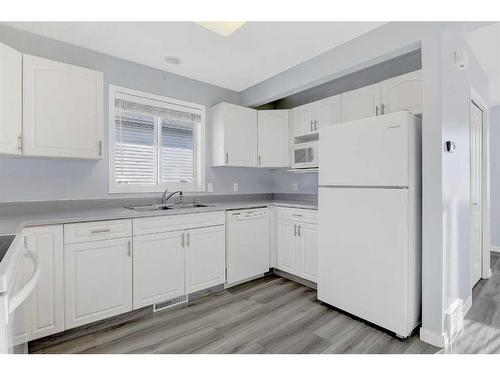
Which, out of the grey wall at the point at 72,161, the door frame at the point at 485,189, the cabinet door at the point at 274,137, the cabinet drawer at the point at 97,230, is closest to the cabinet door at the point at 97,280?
the cabinet drawer at the point at 97,230

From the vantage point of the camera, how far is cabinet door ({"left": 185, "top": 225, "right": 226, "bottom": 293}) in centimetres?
258

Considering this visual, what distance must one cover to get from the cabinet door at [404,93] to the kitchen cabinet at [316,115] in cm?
52

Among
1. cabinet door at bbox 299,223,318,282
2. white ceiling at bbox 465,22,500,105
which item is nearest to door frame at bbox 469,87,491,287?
white ceiling at bbox 465,22,500,105

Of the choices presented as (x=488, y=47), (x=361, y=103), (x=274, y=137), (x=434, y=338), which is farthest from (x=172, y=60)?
(x=434, y=338)

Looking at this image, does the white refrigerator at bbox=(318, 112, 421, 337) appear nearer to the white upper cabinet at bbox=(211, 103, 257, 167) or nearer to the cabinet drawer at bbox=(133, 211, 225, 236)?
the cabinet drawer at bbox=(133, 211, 225, 236)

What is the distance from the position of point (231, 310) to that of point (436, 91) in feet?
7.83

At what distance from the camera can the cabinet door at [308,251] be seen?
111 inches

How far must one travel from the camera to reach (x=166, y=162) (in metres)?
3.11

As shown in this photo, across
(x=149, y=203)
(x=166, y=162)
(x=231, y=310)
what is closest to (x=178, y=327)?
(x=231, y=310)

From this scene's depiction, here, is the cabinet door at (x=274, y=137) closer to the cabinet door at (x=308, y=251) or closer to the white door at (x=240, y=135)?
the white door at (x=240, y=135)

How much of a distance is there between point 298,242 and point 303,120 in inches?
59.5

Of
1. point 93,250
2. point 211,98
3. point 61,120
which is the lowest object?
point 93,250

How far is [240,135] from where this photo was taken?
3375 mm
